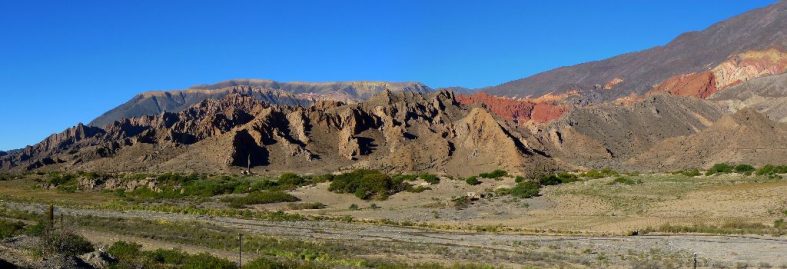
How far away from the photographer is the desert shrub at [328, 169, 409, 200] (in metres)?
67.2

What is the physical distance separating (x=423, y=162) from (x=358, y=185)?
1142 inches

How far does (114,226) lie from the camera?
38.2m

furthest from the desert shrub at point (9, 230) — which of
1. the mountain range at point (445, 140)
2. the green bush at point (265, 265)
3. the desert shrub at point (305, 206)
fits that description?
the mountain range at point (445, 140)

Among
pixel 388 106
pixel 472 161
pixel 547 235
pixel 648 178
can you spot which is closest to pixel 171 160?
pixel 388 106

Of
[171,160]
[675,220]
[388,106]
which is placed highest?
[388,106]

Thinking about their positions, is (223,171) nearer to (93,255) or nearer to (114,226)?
(114,226)

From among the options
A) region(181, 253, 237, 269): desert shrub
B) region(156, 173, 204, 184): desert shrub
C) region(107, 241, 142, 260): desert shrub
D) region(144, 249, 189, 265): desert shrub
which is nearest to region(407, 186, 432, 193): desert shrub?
region(156, 173, 204, 184): desert shrub

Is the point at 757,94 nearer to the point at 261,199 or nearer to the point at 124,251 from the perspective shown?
the point at 261,199

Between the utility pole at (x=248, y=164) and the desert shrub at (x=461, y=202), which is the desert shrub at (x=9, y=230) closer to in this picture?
the desert shrub at (x=461, y=202)

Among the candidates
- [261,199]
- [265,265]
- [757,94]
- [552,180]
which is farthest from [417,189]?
[757,94]

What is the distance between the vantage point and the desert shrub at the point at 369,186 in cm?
6719

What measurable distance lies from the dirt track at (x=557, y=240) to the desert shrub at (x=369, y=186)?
2269 cm

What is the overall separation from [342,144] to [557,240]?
8780 cm

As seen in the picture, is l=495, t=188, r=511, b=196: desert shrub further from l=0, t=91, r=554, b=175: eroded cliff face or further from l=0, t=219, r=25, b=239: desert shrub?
l=0, t=219, r=25, b=239: desert shrub
